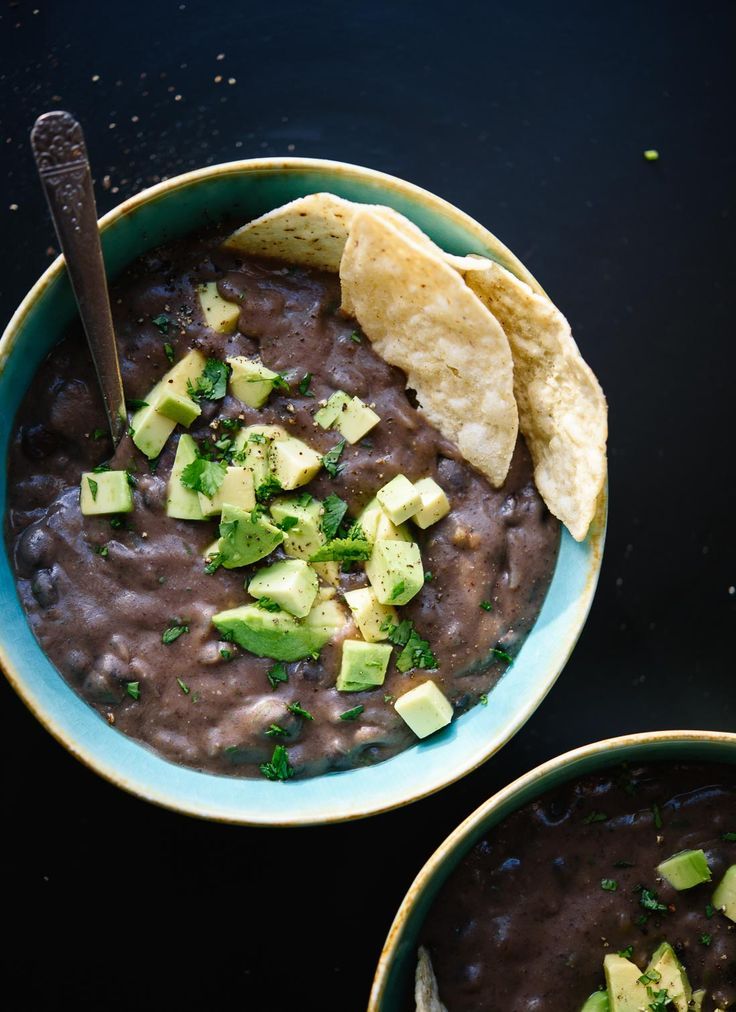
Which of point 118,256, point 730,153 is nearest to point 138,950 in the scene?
point 118,256

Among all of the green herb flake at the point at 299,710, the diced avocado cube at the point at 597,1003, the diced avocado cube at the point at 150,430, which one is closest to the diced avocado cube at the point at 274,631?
the green herb flake at the point at 299,710

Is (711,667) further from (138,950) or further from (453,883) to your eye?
(138,950)

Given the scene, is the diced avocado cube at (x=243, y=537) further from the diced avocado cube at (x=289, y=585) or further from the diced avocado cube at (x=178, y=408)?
the diced avocado cube at (x=178, y=408)

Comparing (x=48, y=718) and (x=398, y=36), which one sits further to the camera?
(x=398, y=36)

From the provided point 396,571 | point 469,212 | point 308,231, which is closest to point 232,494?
point 396,571

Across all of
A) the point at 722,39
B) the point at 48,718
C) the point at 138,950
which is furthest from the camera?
the point at 722,39

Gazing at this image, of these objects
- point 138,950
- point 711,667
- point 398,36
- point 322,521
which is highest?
point 398,36

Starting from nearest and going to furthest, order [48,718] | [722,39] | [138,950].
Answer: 1. [48,718]
2. [138,950]
3. [722,39]
